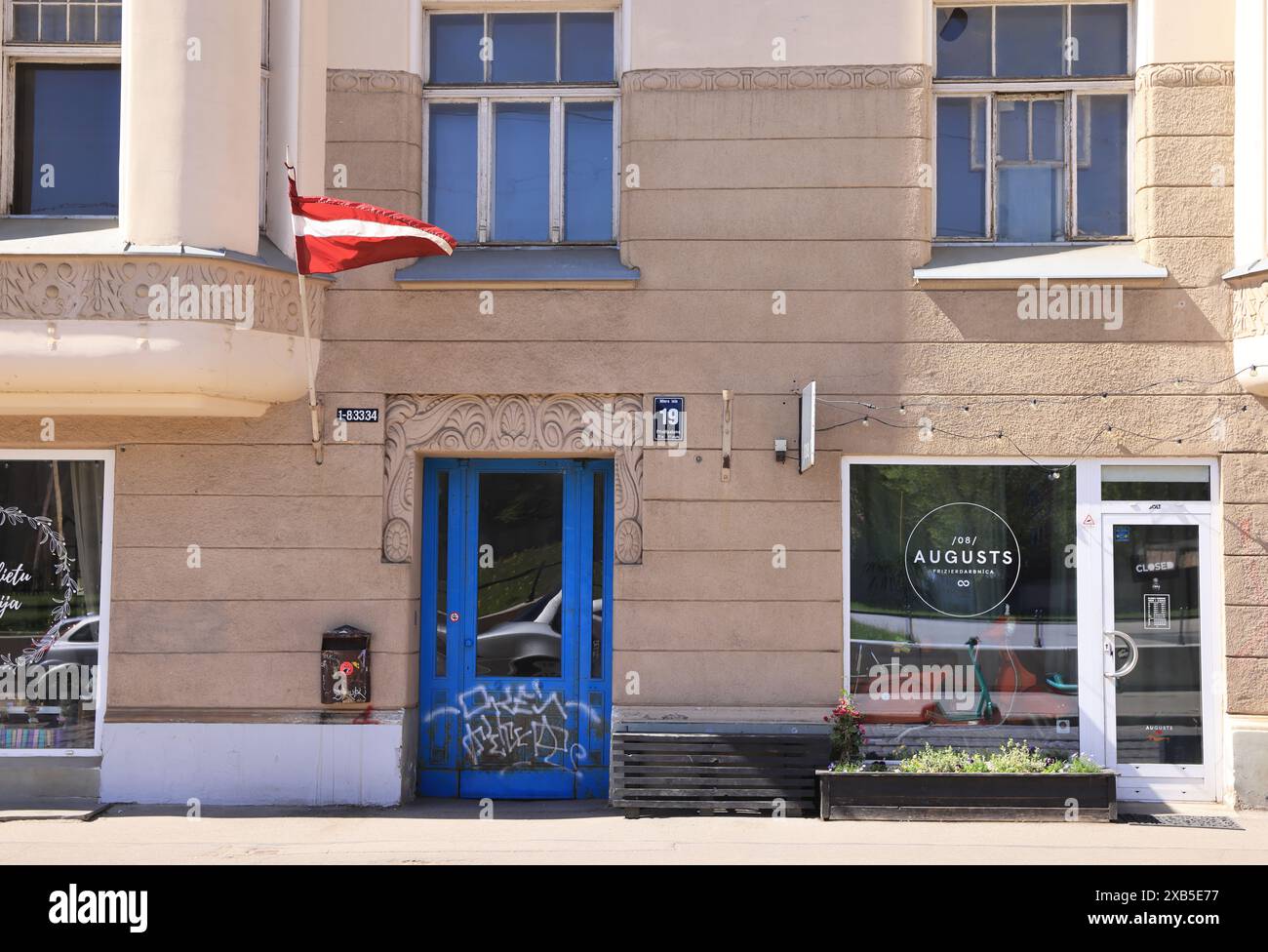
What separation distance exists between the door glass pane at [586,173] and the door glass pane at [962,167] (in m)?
2.58

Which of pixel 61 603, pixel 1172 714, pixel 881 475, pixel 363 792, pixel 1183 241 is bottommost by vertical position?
pixel 363 792

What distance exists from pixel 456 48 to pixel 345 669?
4925 mm

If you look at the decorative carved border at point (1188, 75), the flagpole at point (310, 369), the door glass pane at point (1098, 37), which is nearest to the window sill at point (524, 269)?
the flagpole at point (310, 369)

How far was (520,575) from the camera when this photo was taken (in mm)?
10242

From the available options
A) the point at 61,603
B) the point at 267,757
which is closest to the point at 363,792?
the point at 267,757

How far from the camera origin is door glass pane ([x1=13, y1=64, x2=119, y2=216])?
9.92 metres

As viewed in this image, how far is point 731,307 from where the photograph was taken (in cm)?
992

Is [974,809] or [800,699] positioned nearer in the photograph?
[974,809]

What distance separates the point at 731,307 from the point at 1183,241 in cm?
340

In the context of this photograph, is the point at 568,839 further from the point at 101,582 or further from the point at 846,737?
the point at 101,582

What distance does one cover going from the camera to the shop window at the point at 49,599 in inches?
392

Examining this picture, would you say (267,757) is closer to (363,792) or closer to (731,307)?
(363,792)

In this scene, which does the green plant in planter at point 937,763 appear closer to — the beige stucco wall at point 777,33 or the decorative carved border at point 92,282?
the beige stucco wall at point 777,33

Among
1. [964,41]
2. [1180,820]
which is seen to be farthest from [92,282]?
[1180,820]
